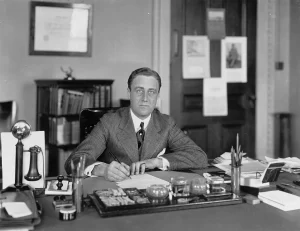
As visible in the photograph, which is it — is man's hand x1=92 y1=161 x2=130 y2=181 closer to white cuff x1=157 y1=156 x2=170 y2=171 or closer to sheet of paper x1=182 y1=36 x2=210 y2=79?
white cuff x1=157 y1=156 x2=170 y2=171

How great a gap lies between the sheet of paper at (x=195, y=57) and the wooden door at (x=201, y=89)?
0.05 meters

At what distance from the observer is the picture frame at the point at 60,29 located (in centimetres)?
400

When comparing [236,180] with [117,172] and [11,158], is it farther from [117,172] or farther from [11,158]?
[11,158]

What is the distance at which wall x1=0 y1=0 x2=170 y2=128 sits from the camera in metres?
3.94

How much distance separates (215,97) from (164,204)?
3294 millimetres

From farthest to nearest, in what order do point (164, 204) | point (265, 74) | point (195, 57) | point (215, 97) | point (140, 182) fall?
point (265, 74) → point (215, 97) → point (195, 57) → point (140, 182) → point (164, 204)

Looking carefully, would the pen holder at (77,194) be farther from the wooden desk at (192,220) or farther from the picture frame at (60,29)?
the picture frame at (60,29)

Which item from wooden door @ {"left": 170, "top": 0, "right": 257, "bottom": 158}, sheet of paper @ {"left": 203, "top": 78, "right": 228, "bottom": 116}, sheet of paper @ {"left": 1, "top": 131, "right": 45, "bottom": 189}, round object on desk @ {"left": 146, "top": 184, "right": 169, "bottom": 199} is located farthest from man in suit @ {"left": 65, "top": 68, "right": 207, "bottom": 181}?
sheet of paper @ {"left": 203, "top": 78, "right": 228, "bottom": 116}

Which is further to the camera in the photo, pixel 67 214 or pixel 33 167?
pixel 33 167

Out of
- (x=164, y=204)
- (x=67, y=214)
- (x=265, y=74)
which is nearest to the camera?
(x=67, y=214)

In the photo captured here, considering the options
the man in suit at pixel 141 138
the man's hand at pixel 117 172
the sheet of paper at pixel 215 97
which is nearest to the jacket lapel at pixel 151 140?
the man in suit at pixel 141 138

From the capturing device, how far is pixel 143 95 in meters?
2.34

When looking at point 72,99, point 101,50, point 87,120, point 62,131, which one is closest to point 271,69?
point 101,50

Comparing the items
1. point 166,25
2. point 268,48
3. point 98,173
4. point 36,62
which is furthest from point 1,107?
point 268,48
